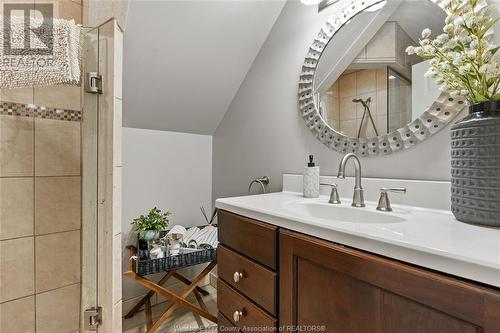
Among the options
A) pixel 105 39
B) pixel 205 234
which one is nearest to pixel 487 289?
pixel 105 39

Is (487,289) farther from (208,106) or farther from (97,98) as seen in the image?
(208,106)

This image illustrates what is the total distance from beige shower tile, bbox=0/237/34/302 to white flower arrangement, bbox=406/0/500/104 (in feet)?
6.38

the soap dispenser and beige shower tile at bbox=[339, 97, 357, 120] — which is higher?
beige shower tile at bbox=[339, 97, 357, 120]

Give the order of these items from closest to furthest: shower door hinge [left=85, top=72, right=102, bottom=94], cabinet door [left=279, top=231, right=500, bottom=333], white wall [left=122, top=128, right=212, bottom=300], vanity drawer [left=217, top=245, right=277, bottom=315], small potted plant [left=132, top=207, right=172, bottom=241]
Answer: cabinet door [left=279, top=231, right=500, bottom=333], vanity drawer [left=217, top=245, right=277, bottom=315], shower door hinge [left=85, top=72, right=102, bottom=94], small potted plant [left=132, top=207, right=172, bottom=241], white wall [left=122, top=128, right=212, bottom=300]

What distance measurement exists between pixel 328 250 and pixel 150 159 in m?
1.56

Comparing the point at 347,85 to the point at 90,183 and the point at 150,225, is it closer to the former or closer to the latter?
the point at 90,183

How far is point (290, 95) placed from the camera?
4.97 ft

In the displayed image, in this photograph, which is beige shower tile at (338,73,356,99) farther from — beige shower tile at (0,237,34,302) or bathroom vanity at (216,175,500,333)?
beige shower tile at (0,237,34,302)

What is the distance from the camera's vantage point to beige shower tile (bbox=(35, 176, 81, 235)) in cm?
134

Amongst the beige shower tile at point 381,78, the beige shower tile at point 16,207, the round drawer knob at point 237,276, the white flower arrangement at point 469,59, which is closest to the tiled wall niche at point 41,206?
the beige shower tile at point 16,207

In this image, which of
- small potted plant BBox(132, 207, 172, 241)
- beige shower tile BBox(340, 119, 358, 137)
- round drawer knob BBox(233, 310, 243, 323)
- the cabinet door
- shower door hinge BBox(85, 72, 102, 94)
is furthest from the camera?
small potted plant BBox(132, 207, 172, 241)

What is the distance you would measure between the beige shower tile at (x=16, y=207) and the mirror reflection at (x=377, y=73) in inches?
62.6

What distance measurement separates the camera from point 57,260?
1.40 meters

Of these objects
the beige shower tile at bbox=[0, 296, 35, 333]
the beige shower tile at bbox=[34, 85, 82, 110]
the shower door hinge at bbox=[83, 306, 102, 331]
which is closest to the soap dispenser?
the shower door hinge at bbox=[83, 306, 102, 331]
